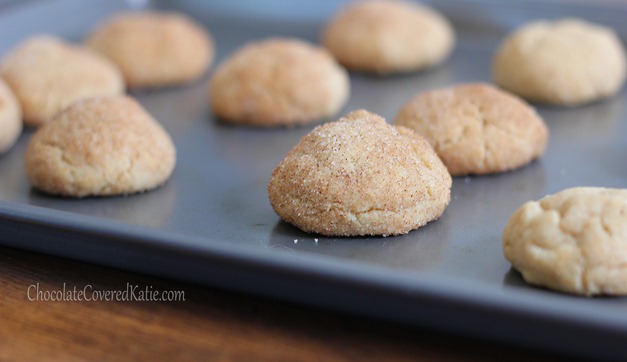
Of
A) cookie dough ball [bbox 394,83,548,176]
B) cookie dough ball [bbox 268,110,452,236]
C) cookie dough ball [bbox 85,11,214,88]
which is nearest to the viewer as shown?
cookie dough ball [bbox 268,110,452,236]

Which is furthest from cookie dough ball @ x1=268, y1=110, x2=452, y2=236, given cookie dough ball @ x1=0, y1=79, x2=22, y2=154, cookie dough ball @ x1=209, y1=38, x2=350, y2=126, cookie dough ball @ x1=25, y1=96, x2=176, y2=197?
cookie dough ball @ x1=0, y1=79, x2=22, y2=154

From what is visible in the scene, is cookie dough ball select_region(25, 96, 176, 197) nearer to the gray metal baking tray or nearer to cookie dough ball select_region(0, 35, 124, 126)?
the gray metal baking tray

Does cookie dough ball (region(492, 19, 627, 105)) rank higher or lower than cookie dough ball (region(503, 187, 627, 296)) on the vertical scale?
lower

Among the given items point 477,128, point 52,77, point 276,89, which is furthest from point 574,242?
point 52,77

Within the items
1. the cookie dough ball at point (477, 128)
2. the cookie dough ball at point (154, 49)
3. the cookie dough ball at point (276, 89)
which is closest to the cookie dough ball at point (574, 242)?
the cookie dough ball at point (477, 128)

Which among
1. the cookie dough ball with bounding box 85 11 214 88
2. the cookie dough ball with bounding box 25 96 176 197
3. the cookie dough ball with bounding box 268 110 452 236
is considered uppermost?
the cookie dough ball with bounding box 268 110 452 236

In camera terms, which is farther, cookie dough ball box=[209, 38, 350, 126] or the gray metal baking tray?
cookie dough ball box=[209, 38, 350, 126]

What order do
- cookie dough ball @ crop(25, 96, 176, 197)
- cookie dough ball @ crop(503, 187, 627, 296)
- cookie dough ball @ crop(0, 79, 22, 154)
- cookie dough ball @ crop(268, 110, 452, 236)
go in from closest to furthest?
cookie dough ball @ crop(503, 187, 627, 296), cookie dough ball @ crop(268, 110, 452, 236), cookie dough ball @ crop(25, 96, 176, 197), cookie dough ball @ crop(0, 79, 22, 154)
